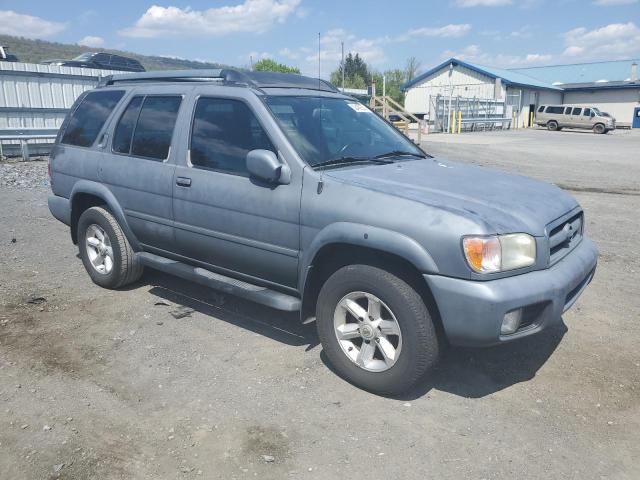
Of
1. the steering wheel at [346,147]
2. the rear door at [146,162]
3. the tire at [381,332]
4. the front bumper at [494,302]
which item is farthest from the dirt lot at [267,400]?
the steering wheel at [346,147]

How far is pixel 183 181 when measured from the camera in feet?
14.4

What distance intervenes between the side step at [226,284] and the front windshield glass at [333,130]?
0.98 m

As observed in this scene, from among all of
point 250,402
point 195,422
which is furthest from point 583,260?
point 195,422

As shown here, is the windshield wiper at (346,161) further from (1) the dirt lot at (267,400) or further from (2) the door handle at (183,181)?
(1) the dirt lot at (267,400)

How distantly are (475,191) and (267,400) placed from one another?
1897 mm

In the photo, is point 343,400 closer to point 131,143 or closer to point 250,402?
point 250,402

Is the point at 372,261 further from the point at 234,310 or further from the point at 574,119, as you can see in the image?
the point at 574,119

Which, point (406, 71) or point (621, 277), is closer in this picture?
point (621, 277)

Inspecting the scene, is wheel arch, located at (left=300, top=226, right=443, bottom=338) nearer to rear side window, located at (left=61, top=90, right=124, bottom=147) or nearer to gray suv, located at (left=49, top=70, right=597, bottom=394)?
gray suv, located at (left=49, top=70, right=597, bottom=394)

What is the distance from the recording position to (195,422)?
324 centimetres

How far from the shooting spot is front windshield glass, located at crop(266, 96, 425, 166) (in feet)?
13.0

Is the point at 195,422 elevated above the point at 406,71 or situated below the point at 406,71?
below

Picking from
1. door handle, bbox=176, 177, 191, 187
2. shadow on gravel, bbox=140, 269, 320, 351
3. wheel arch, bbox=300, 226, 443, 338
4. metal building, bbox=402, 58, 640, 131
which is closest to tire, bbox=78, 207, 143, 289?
shadow on gravel, bbox=140, 269, 320, 351

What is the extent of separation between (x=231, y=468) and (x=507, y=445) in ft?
4.89
